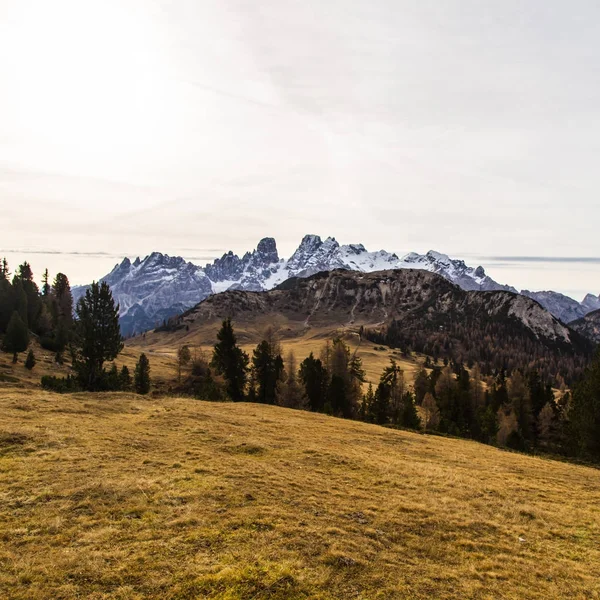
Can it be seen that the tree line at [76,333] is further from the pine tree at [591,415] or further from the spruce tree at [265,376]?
the pine tree at [591,415]

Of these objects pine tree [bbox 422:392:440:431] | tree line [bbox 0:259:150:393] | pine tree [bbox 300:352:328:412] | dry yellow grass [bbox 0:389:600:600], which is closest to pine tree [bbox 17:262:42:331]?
tree line [bbox 0:259:150:393]

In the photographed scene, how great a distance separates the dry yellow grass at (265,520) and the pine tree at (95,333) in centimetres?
2167

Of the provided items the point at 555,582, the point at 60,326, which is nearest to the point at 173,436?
the point at 555,582

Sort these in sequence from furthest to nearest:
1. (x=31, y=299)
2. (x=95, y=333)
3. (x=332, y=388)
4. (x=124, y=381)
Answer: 1. (x=31, y=299)
2. (x=332, y=388)
3. (x=124, y=381)
4. (x=95, y=333)

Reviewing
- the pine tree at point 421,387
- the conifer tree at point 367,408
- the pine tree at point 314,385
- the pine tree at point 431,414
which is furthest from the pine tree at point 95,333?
the pine tree at point 421,387

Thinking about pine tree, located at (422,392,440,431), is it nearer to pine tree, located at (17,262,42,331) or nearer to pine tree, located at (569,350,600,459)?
pine tree, located at (569,350,600,459)

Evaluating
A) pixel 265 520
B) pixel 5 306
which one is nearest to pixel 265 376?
pixel 265 520

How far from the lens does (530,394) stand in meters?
77.6

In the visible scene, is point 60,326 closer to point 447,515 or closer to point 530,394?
point 447,515

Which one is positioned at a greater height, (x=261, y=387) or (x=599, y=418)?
(x=599, y=418)

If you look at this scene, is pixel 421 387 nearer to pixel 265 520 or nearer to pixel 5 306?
pixel 265 520

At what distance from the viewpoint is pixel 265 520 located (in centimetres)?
1574

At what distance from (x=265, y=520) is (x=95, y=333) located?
43418 mm

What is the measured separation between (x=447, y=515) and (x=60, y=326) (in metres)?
93.6
